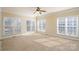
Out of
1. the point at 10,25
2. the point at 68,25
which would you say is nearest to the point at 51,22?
the point at 68,25

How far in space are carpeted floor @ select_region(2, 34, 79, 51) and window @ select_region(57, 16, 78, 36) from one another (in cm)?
18

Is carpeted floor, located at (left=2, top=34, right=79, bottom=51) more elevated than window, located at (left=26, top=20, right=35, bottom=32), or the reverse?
window, located at (left=26, top=20, right=35, bottom=32)

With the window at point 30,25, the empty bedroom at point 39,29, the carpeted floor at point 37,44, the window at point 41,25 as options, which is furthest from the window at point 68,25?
the window at point 30,25

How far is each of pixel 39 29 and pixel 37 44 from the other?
0.34 meters

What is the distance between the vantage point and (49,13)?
238 cm

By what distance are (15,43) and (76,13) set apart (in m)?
1.50

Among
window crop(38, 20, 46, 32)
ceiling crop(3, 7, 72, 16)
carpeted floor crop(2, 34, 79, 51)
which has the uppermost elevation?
ceiling crop(3, 7, 72, 16)

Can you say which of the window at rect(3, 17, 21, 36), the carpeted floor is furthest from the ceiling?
the carpeted floor

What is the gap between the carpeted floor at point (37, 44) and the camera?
2.34 m

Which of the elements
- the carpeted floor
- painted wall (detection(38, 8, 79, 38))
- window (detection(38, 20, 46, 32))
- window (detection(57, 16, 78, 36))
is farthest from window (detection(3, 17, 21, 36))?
window (detection(57, 16, 78, 36))

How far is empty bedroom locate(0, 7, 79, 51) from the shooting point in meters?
2.32

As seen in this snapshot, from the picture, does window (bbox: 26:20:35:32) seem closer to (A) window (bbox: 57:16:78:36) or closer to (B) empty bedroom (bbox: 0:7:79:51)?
(B) empty bedroom (bbox: 0:7:79:51)
